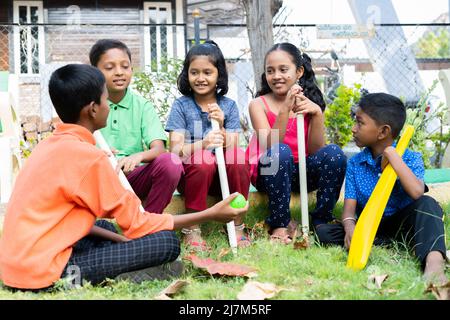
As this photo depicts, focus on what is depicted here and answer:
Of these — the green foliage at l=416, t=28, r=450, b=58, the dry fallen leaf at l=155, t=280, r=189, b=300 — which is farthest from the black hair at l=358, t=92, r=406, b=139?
the green foliage at l=416, t=28, r=450, b=58

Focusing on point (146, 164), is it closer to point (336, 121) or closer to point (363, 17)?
point (336, 121)

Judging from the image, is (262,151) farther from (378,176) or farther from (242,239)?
(378,176)

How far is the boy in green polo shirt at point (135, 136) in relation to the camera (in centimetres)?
289

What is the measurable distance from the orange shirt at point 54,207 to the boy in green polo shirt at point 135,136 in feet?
1.93

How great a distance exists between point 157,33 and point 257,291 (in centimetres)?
1046

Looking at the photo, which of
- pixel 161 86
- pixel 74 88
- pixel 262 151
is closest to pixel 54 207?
pixel 74 88

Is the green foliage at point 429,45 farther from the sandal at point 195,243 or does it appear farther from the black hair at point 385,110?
the sandal at point 195,243

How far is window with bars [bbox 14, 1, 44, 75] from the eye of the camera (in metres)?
10.8

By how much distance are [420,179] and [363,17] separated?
816 centimetres

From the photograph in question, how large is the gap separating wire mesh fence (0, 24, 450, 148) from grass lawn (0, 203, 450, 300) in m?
3.81

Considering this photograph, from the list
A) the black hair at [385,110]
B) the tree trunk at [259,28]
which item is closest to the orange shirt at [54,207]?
the black hair at [385,110]

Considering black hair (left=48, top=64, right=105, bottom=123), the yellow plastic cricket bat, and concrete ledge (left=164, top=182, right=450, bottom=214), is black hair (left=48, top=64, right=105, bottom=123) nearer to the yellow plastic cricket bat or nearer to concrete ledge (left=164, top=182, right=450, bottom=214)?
concrete ledge (left=164, top=182, right=450, bottom=214)

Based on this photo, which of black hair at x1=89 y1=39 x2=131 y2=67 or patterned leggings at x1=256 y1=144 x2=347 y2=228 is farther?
black hair at x1=89 y1=39 x2=131 y2=67

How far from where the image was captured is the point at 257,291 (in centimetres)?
213
